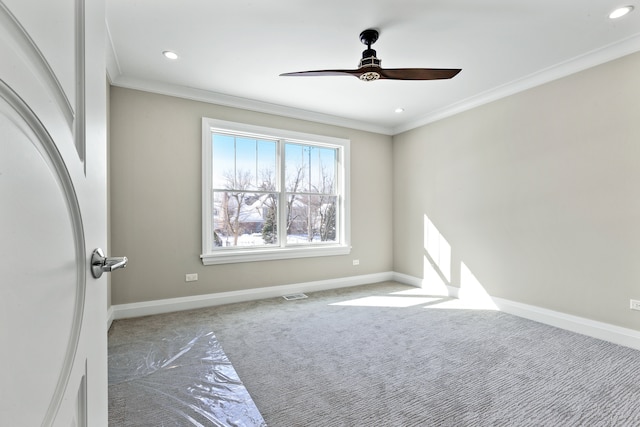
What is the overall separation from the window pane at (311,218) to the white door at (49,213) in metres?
3.77

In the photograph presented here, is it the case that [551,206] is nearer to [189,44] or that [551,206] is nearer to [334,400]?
[334,400]

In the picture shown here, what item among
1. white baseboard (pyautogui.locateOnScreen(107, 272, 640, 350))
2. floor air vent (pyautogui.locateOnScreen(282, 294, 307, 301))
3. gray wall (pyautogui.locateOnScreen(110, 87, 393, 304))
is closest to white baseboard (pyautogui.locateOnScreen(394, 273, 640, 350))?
white baseboard (pyautogui.locateOnScreen(107, 272, 640, 350))

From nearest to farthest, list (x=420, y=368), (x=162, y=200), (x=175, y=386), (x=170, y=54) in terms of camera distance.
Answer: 1. (x=175, y=386)
2. (x=420, y=368)
3. (x=170, y=54)
4. (x=162, y=200)

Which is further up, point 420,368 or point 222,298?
point 222,298

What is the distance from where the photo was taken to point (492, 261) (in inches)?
150

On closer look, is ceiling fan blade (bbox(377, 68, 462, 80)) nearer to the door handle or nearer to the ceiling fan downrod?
the ceiling fan downrod

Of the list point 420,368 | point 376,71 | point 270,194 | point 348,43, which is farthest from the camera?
point 270,194

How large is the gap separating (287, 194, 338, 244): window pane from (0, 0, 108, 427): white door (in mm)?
3769

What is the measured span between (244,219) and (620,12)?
4.26 m

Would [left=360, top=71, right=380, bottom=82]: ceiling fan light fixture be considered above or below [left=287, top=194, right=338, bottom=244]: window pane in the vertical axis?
above

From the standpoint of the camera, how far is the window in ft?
12.9

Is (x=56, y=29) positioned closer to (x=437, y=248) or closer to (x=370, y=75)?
(x=370, y=75)

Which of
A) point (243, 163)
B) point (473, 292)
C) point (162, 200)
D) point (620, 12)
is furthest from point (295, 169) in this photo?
point (620, 12)

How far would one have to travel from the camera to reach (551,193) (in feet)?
10.6
